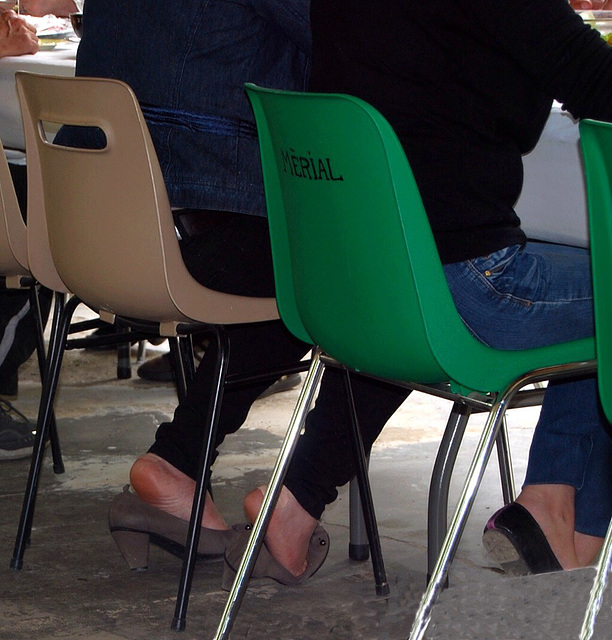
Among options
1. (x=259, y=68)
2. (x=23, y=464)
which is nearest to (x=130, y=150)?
(x=259, y=68)

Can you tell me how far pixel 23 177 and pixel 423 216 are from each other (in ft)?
5.11

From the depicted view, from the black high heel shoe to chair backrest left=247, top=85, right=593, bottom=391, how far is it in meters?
0.24

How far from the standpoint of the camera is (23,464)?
271 cm

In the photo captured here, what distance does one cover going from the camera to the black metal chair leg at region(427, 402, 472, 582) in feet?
5.29

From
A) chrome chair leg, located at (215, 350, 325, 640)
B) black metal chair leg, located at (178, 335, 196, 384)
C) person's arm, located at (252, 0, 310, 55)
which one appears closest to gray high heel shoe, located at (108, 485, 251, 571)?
chrome chair leg, located at (215, 350, 325, 640)

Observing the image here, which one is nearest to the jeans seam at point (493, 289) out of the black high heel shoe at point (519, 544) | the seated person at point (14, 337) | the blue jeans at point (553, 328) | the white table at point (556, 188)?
the blue jeans at point (553, 328)

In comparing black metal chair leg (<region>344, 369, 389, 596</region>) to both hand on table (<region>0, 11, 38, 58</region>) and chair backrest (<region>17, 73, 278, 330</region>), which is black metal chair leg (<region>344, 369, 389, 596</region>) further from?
hand on table (<region>0, 11, 38, 58</region>)

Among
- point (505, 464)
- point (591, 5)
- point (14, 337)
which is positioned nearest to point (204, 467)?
point (505, 464)

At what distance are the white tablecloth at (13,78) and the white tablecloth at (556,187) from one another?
3.93ft

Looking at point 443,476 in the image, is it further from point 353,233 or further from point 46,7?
point 46,7

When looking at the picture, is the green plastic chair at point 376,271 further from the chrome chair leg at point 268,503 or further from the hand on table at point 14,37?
the hand on table at point 14,37

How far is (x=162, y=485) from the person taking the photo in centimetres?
198

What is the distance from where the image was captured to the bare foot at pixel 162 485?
6.48 ft

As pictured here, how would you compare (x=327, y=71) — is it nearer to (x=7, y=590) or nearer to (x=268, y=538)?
(x=268, y=538)
